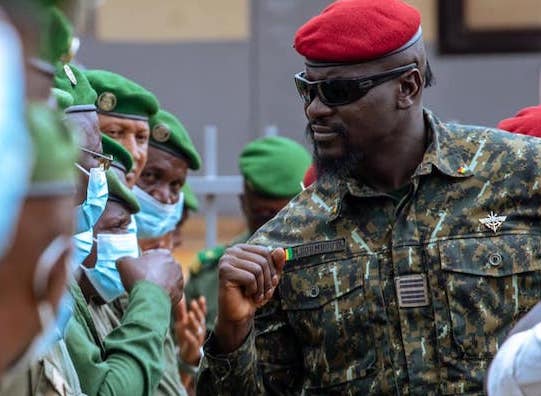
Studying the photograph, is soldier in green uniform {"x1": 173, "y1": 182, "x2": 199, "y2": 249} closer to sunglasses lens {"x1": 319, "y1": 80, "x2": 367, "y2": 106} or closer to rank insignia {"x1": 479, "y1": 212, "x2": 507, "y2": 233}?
sunglasses lens {"x1": 319, "y1": 80, "x2": 367, "y2": 106}

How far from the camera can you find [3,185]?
150 cm

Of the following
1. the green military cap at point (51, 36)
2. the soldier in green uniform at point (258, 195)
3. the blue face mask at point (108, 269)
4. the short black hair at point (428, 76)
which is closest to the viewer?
the green military cap at point (51, 36)

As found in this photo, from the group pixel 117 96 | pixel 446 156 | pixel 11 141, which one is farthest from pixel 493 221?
pixel 11 141

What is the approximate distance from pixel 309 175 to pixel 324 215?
4.90 feet

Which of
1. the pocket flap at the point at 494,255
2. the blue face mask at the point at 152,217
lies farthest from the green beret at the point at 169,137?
the pocket flap at the point at 494,255

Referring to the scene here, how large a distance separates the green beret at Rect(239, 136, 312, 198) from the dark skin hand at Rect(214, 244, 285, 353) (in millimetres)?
3146

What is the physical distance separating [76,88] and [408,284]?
3.91ft

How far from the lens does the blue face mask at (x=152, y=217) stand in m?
5.99

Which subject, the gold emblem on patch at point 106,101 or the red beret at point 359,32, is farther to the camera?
the gold emblem on patch at point 106,101

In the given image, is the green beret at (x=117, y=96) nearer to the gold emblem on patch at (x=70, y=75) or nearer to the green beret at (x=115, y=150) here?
the green beret at (x=115, y=150)

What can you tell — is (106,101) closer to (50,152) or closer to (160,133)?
(160,133)

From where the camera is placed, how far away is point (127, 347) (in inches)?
153

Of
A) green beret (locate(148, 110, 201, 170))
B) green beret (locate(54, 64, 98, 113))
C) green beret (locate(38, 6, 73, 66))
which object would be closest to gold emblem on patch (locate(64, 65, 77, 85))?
green beret (locate(54, 64, 98, 113))

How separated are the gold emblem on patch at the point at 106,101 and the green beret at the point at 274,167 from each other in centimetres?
156
